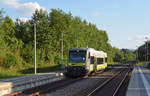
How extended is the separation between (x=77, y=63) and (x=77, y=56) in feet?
2.90

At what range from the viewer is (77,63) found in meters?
27.0

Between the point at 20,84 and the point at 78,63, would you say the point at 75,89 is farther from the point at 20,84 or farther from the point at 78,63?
the point at 78,63

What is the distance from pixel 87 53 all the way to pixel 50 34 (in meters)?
28.4

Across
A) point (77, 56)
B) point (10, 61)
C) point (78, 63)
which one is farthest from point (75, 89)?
point (10, 61)

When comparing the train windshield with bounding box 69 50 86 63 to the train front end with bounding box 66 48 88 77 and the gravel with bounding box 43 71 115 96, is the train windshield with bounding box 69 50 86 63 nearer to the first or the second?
the train front end with bounding box 66 48 88 77

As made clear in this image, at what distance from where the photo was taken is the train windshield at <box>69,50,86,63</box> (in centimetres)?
2712

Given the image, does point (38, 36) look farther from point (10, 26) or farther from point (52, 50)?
point (10, 26)

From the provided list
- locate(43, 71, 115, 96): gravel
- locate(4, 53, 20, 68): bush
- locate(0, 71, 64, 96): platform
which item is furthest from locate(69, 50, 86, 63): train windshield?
locate(4, 53, 20, 68): bush

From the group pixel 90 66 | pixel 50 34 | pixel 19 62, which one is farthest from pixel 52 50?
pixel 90 66

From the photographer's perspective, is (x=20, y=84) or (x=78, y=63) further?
(x=78, y=63)

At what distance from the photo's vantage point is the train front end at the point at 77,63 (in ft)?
87.8

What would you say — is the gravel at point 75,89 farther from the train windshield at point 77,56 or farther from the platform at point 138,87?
the train windshield at point 77,56

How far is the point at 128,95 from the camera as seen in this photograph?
15.3m

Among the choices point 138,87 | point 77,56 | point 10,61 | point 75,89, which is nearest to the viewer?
point 75,89
